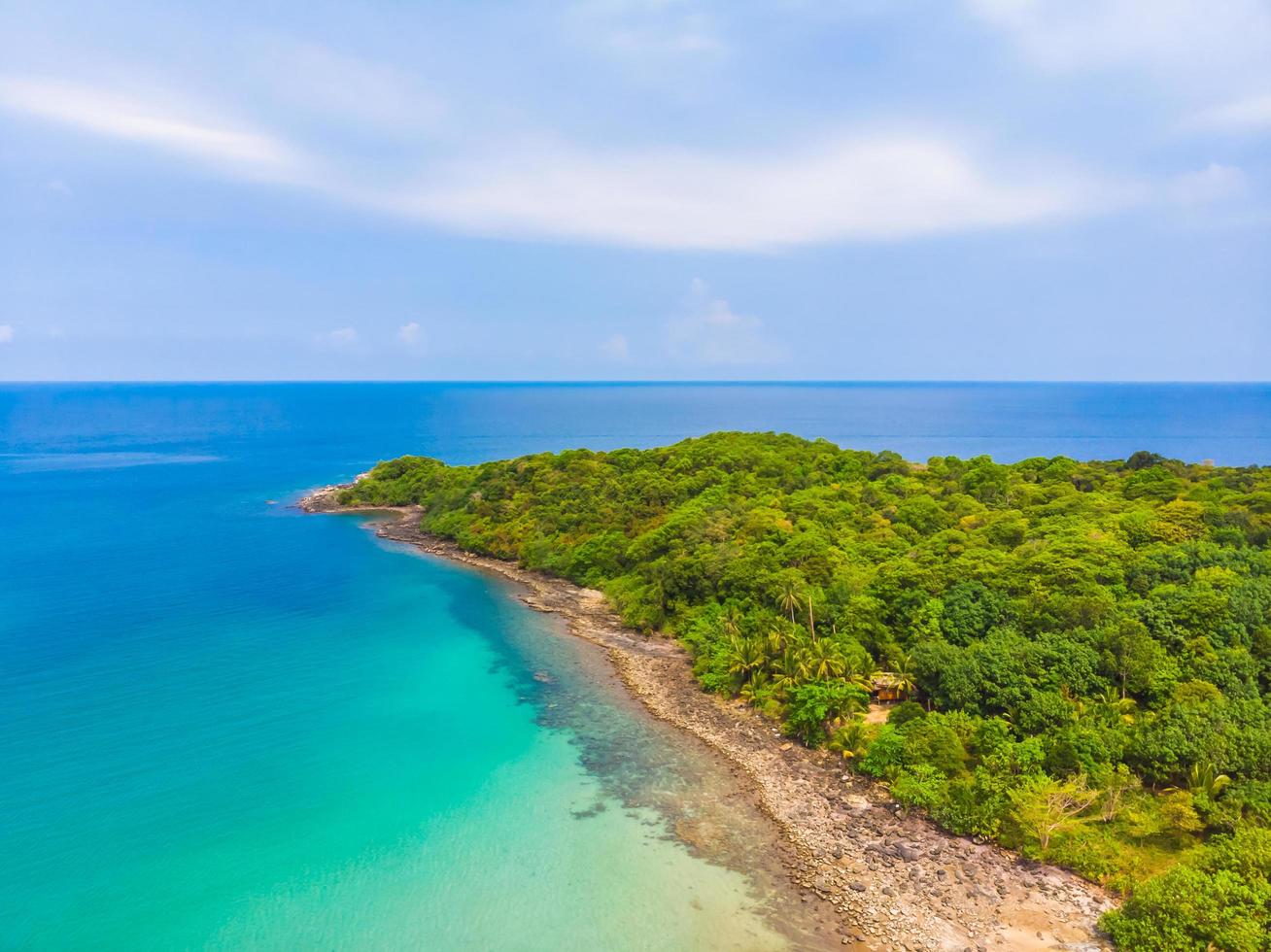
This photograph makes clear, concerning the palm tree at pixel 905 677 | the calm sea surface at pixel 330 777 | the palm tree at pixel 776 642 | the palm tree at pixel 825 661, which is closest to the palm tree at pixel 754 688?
the palm tree at pixel 776 642

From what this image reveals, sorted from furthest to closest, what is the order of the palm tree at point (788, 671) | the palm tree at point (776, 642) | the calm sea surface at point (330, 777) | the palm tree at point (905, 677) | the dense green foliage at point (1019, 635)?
the palm tree at point (776, 642)
the palm tree at point (788, 671)
the palm tree at point (905, 677)
the dense green foliage at point (1019, 635)
the calm sea surface at point (330, 777)

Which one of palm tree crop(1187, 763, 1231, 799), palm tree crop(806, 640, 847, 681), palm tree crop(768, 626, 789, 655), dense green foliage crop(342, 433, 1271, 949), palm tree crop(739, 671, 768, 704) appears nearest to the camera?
dense green foliage crop(342, 433, 1271, 949)

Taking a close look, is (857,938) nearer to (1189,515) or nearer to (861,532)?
(861,532)

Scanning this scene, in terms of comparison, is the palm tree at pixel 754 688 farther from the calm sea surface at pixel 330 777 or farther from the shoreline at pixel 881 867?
the calm sea surface at pixel 330 777

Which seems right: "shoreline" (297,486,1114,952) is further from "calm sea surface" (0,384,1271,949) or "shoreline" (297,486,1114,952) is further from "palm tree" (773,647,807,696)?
"palm tree" (773,647,807,696)

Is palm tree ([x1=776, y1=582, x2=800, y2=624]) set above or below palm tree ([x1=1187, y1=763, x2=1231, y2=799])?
above

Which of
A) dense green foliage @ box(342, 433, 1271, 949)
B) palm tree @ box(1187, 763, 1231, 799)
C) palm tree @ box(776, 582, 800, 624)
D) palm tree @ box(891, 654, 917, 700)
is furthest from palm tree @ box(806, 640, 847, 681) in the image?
palm tree @ box(1187, 763, 1231, 799)
